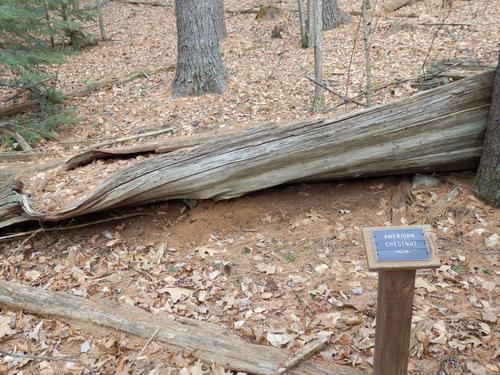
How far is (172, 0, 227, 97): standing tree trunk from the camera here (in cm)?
805

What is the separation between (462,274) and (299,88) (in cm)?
548

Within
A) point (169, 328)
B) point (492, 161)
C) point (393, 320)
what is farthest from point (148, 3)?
point (393, 320)

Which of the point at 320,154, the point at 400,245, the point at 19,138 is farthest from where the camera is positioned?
the point at 19,138

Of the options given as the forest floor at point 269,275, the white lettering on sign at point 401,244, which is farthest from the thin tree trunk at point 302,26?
the white lettering on sign at point 401,244

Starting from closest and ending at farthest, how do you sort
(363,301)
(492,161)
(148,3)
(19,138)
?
(363,301), (492,161), (19,138), (148,3)

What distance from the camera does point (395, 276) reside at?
7.23 feet

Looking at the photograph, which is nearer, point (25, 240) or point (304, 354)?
point (304, 354)

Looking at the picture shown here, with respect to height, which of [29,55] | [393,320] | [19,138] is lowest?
[19,138]

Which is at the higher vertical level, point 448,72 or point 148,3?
point 148,3

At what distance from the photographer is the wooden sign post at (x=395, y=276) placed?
2105 mm

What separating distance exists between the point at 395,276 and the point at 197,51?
6918 mm

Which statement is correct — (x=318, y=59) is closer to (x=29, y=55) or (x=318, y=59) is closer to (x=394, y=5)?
(x=29, y=55)

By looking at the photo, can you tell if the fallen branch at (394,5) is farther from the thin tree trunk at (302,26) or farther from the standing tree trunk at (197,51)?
the standing tree trunk at (197,51)

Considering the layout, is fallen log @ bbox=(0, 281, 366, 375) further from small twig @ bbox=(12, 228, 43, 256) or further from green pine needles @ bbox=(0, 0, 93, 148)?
green pine needles @ bbox=(0, 0, 93, 148)
